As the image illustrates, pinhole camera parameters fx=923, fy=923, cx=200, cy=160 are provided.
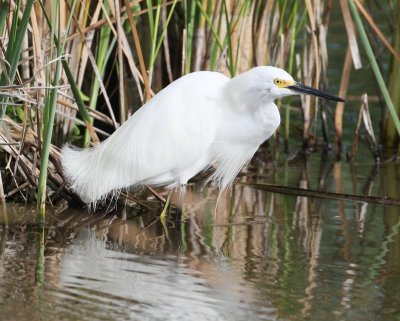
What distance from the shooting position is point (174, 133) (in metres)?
4.34

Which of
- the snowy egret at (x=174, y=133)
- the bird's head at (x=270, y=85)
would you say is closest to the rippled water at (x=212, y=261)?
the snowy egret at (x=174, y=133)

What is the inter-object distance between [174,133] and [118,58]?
0.59 meters

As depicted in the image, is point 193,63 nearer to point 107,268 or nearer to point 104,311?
point 107,268

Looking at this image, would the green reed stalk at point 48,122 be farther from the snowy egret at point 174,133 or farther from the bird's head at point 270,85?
the bird's head at point 270,85

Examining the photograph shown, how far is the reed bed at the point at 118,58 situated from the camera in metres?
3.85

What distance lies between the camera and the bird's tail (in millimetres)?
4242

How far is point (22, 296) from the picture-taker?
10.2 feet

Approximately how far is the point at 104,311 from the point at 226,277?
0.66 m

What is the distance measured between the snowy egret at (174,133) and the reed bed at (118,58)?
5.4 inches

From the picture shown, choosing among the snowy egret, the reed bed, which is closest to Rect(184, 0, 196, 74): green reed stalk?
the reed bed

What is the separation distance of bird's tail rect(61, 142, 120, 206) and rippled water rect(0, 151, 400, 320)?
0.51 ft

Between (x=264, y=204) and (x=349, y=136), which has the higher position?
(x=349, y=136)

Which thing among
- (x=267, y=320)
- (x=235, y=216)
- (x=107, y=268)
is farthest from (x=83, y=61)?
(x=267, y=320)

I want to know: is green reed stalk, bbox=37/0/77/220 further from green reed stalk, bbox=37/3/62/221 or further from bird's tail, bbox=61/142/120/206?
bird's tail, bbox=61/142/120/206
